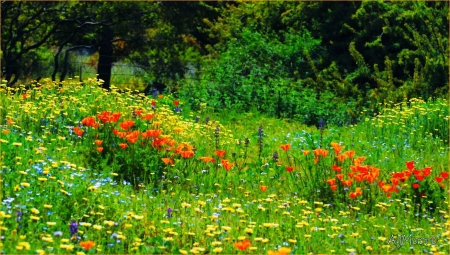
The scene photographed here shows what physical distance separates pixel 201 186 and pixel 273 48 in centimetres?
895

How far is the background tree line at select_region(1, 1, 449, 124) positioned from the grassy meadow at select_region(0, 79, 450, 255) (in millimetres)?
2591

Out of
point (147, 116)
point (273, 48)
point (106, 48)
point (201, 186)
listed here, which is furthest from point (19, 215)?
point (106, 48)

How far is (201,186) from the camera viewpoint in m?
6.41

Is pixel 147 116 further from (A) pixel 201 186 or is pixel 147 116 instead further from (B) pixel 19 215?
(B) pixel 19 215

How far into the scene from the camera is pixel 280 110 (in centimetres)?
1197

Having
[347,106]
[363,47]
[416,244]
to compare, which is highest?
[363,47]

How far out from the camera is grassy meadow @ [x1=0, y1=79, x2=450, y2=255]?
465cm

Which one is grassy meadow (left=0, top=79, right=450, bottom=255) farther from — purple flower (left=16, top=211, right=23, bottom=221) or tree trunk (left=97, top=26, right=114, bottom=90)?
tree trunk (left=97, top=26, right=114, bottom=90)

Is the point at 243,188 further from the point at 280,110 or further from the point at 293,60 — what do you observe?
the point at 293,60

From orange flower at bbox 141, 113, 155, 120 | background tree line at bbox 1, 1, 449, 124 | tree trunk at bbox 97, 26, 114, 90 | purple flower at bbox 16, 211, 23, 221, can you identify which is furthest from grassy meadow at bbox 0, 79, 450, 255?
tree trunk at bbox 97, 26, 114, 90

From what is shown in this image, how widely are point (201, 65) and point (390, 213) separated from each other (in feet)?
42.9

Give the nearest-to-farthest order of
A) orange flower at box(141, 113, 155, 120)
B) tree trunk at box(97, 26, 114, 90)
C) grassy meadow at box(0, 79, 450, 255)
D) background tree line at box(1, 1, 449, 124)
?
grassy meadow at box(0, 79, 450, 255) < orange flower at box(141, 113, 155, 120) < background tree line at box(1, 1, 449, 124) < tree trunk at box(97, 26, 114, 90)

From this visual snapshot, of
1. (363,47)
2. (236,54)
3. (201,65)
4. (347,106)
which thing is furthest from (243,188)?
(201,65)

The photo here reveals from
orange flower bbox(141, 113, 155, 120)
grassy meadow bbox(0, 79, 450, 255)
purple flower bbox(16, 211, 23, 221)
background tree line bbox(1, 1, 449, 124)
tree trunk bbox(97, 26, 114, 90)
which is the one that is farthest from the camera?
tree trunk bbox(97, 26, 114, 90)
